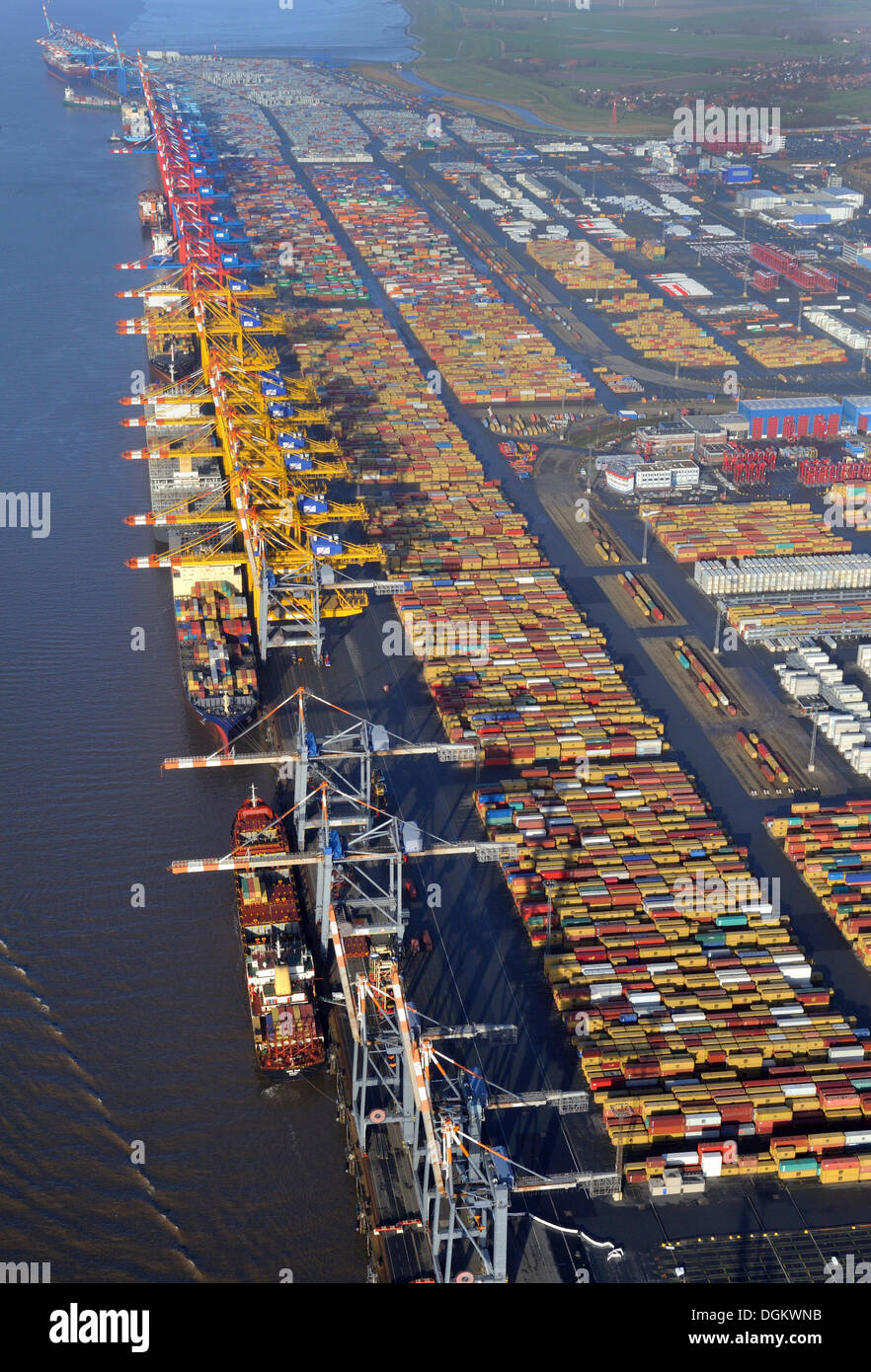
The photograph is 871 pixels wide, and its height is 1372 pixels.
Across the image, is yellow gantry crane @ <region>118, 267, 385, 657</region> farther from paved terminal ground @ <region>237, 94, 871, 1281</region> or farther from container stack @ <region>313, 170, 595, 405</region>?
container stack @ <region>313, 170, 595, 405</region>

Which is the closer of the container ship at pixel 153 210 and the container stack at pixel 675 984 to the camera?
the container stack at pixel 675 984

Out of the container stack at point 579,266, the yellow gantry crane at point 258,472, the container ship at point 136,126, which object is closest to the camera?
the yellow gantry crane at point 258,472

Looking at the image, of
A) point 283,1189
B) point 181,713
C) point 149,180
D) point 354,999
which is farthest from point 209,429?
point 149,180

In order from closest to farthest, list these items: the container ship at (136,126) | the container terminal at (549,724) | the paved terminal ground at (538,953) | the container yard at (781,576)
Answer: the paved terminal ground at (538,953), the container terminal at (549,724), the container yard at (781,576), the container ship at (136,126)

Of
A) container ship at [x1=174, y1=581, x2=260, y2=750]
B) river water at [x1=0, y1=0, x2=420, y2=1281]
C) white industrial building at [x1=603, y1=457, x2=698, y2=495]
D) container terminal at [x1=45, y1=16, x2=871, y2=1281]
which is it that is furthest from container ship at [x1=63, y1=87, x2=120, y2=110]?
container ship at [x1=174, y1=581, x2=260, y2=750]

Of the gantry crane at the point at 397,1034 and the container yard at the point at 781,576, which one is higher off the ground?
the container yard at the point at 781,576

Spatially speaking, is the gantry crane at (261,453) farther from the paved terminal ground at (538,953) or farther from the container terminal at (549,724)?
the paved terminal ground at (538,953)

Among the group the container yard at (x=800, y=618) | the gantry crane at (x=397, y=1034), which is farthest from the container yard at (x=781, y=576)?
the gantry crane at (x=397, y=1034)

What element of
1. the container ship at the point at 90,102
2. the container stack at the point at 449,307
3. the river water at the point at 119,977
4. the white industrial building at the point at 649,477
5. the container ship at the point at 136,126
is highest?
the container ship at the point at 90,102
